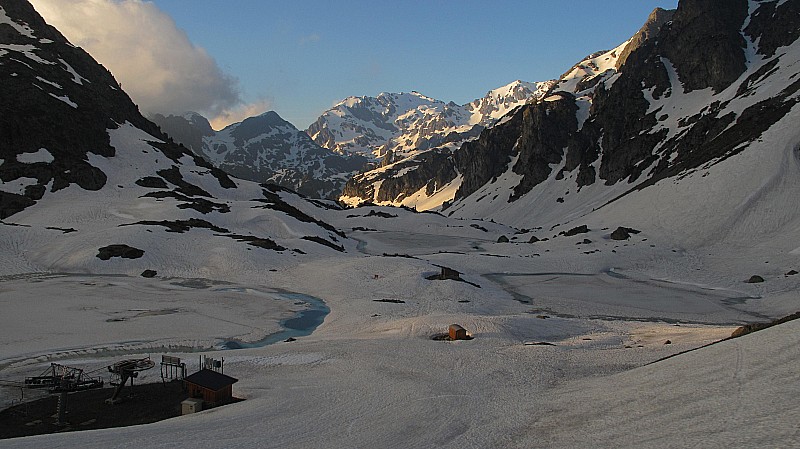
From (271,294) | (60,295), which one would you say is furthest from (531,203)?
(60,295)

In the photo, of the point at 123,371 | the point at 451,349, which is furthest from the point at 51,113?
the point at 451,349

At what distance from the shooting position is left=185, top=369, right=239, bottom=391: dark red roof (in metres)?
19.2

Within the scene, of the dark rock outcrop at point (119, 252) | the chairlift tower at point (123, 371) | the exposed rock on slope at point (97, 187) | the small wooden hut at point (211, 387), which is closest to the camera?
the small wooden hut at point (211, 387)

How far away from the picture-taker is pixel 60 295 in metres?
43.1

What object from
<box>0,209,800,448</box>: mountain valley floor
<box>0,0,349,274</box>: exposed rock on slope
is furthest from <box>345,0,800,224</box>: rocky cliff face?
<box>0,0,349,274</box>: exposed rock on slope

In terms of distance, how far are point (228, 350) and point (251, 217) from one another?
222ft

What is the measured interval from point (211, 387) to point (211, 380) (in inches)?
16.9

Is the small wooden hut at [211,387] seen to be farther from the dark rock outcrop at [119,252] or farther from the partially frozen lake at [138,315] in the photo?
the dark rock outcrop at [119,252]

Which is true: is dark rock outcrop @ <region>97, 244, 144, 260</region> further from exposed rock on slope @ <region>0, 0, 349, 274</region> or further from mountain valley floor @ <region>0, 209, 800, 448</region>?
mountain valley floor @ <region>0, 209, 800, 448</region>

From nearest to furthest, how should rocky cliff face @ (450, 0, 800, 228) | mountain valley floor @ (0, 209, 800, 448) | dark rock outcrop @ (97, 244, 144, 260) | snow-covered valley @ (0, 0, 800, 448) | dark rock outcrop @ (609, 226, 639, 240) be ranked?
mountain valley floor @ (0, 209, 800, 448) < snow-covered valley @ (0, 0, 800, 448) < dark rock outcrop @ (97, 244, 144, 260) < dark rock outcrop @ (609, 226, 639, 240) < rocky cliff face @ (450, 0, 800, 228)

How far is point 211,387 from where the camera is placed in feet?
63.0

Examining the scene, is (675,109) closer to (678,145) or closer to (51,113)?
(678,145)

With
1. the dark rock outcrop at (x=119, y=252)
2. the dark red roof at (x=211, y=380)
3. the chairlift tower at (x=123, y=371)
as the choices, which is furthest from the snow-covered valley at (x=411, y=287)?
the chairlift tower at (x=123, y=371)

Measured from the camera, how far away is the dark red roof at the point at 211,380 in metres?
19.2
